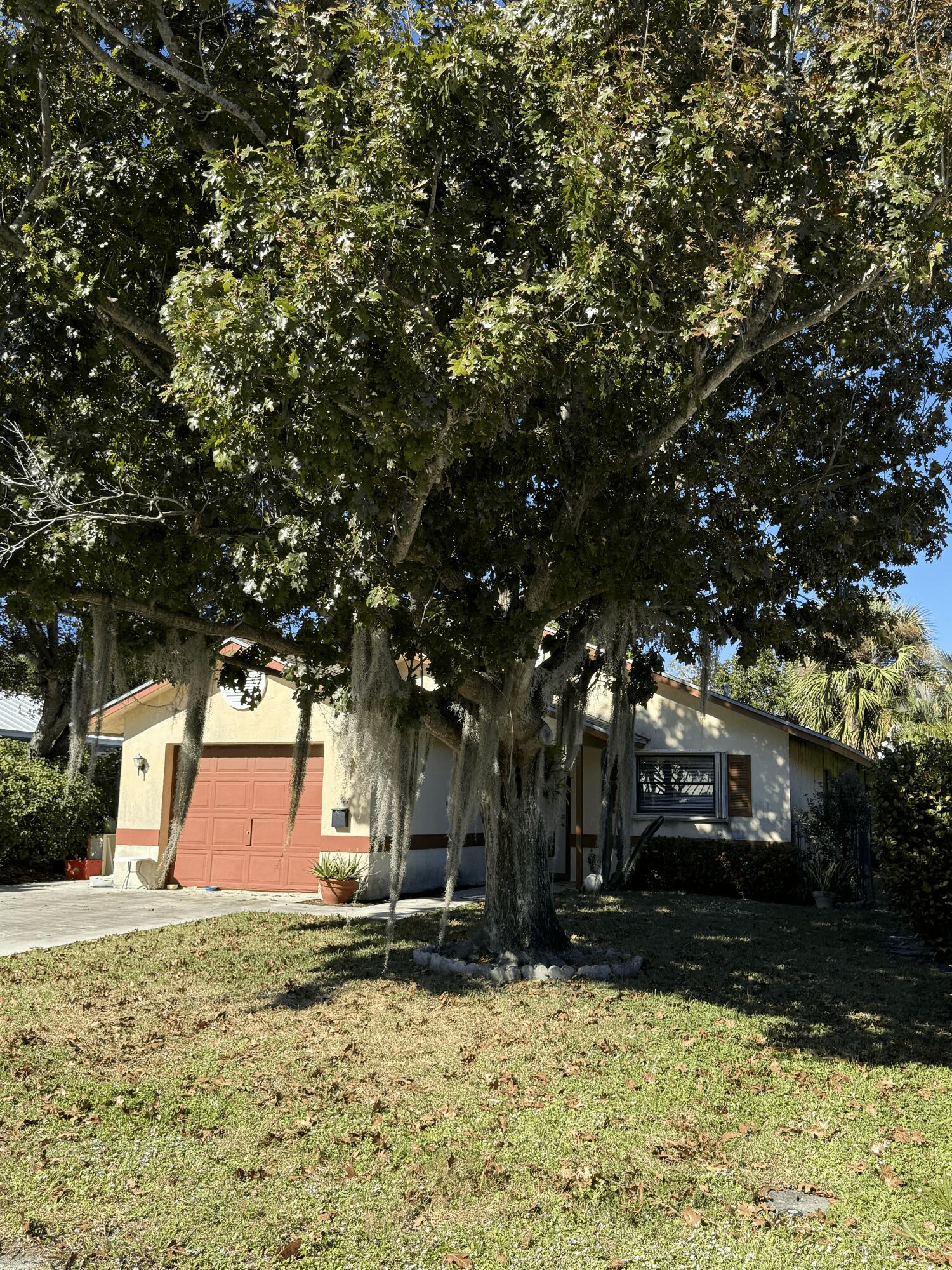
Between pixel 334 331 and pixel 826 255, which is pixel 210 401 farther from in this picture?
pixel 826 255

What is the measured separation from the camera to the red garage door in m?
15.6

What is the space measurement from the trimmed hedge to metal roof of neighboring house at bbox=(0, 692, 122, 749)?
11571mm

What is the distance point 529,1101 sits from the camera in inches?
225

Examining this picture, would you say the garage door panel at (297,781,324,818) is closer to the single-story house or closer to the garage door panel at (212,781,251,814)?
the single-story house

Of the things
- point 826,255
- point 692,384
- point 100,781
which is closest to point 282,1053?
point 692,384

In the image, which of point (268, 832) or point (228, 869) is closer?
point (268, 832)

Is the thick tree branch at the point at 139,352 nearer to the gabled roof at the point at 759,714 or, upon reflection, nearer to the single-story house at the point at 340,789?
the single-story house at the point at 340,789

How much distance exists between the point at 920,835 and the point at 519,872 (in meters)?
4.08

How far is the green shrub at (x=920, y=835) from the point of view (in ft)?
31.1

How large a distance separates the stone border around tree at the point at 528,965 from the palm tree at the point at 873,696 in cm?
1413

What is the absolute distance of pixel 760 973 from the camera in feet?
31.3

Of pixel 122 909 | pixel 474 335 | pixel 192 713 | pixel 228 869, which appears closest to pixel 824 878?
pixel 228 869

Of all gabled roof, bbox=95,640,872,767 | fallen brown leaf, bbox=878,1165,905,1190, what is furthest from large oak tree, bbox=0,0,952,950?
gabled roof, bbox=95,640,872,767

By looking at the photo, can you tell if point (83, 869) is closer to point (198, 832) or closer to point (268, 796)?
point (198, 832)
